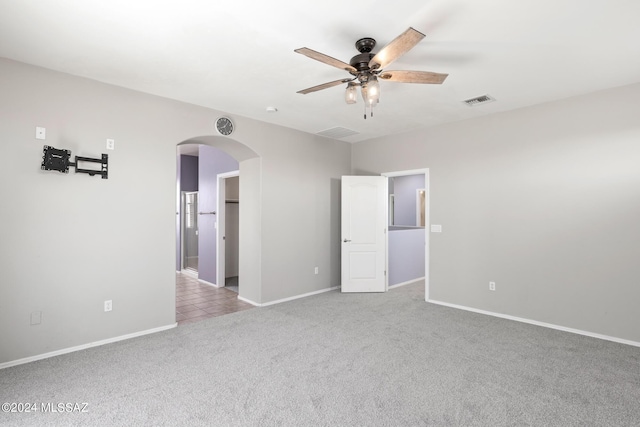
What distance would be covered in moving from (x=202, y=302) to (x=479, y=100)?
4618mm

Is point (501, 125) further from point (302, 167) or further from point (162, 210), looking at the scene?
point (162, 210)

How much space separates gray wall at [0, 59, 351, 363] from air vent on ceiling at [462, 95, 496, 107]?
273cm

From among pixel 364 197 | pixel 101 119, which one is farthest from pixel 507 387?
pixel 101 119

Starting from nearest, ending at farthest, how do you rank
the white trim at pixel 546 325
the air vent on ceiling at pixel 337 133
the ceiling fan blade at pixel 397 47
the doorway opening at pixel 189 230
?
the ceiling fan blade at pixel 397 47 < the white trim at pixel 546 325 < the air vent on ceiling at pixel 337 133 < the doorway opening at pixel 189 230

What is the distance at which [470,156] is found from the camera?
4.60 m

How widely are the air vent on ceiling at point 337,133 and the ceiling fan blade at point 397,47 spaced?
102 inches

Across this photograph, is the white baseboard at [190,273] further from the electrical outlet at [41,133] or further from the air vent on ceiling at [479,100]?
the air vent on ceiling at [479,100]

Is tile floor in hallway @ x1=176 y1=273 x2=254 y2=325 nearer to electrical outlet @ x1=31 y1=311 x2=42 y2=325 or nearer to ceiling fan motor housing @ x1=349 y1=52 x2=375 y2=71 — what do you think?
electrical outlet @ x1=31 y1=311 x2=42 y2=325

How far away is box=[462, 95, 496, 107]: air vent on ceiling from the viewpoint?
3.76 m

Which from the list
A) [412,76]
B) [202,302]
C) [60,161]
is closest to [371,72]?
[412,76]

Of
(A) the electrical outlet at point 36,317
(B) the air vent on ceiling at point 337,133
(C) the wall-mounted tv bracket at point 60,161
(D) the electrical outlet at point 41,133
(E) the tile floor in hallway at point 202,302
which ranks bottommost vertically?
(E) the tile floor in hallway at point 202,302

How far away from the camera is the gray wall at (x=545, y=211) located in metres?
3.45

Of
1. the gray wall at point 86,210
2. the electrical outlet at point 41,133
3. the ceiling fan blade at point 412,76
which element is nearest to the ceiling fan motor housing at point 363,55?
the ceiling fan blade at point 412,76

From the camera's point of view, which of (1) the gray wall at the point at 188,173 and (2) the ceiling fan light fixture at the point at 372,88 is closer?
(2) the ceiling fan light fixture at the point at 372,88
